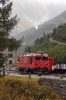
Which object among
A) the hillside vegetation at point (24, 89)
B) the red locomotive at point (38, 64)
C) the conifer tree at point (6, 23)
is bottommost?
the hillside vegetation at point (24, 89)

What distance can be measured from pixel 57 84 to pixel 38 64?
29.0ft

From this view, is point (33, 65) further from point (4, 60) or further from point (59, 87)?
point (4, 60)

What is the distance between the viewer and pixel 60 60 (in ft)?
165

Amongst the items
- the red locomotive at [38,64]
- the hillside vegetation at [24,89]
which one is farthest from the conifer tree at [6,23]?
the red locomotive at [38,64]

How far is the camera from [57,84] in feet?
92.0

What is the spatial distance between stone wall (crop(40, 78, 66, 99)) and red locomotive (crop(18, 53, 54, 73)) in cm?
737

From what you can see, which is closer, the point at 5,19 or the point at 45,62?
the point at 5,19

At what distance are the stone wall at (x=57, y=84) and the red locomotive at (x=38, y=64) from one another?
7372 millimetres

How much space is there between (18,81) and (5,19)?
8.07 m

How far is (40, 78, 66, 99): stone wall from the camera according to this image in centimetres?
2756

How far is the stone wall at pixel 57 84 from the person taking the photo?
27562 mm

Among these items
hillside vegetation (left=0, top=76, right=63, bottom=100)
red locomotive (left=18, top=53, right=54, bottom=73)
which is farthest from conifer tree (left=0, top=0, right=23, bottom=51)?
red locomotive (left=18, top=53, right=54, bottom=73)

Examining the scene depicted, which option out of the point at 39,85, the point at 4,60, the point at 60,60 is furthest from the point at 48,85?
the point at 60,60

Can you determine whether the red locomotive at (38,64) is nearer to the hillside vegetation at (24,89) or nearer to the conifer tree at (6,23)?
the hillside vegetation at (24,89)
